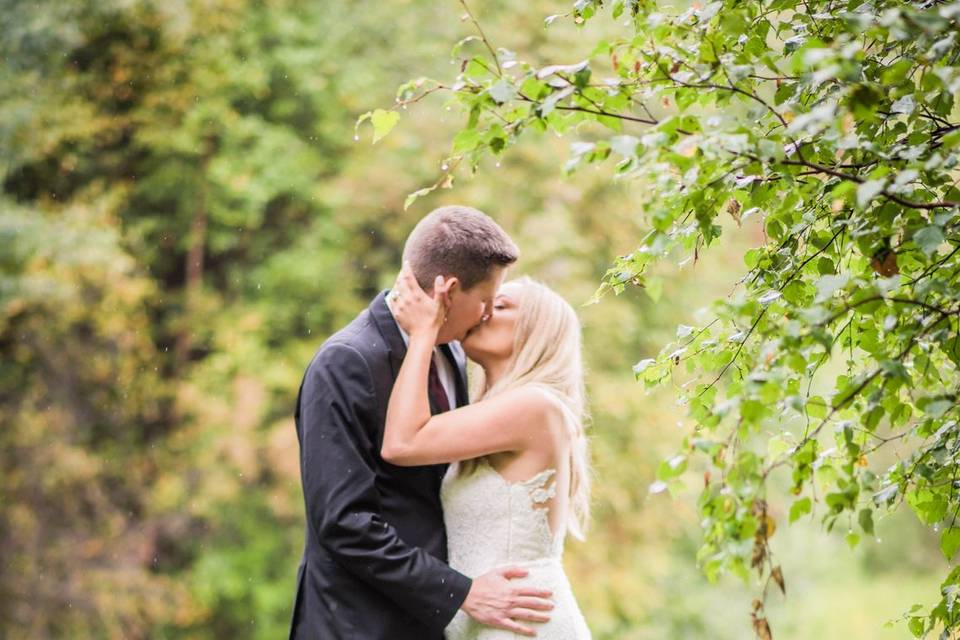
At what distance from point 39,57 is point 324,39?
2690mm

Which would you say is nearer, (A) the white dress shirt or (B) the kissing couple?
(B) the kissing couple

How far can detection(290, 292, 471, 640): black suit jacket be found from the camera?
8.91 feet

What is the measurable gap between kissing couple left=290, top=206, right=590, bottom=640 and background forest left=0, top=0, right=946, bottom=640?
20.1ft

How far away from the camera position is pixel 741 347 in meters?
2.19

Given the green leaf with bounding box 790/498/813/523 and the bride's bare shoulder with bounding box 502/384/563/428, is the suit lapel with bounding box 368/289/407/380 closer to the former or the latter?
the bride's bare shoulder with bounding box 502/384/563/428

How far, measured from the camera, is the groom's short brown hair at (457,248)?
2863 millimetres

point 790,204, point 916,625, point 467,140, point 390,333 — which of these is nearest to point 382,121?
point 467,140

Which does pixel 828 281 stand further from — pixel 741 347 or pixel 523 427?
pixel 523 427

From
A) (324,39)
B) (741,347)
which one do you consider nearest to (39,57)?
(324,39)

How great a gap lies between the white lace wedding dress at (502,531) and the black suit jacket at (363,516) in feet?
0.18

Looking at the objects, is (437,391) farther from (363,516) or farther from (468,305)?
(363,516)

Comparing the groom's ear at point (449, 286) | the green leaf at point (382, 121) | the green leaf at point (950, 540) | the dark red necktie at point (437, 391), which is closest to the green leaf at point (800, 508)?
the green leaf at point (950, 540)

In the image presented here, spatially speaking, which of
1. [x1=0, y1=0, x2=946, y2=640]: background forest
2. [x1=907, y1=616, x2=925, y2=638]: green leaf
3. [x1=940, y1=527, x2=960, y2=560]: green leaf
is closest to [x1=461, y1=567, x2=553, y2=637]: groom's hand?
[x1=907, y1=616, x2=925, y2=638]: green leaf

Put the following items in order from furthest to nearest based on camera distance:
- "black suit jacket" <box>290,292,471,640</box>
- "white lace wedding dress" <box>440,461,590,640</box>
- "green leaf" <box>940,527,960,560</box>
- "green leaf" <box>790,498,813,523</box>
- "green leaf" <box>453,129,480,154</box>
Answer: "white lace wedding dress" <box>440,461,590,640</box> → "black suit jacket" <box>290,292,471,640</box> → "green leaf" <box>940,527,960,560</box> → "green leaf" <box>453,129,480,154</box> → "green leaf" <box>790,498,813,523</box>
